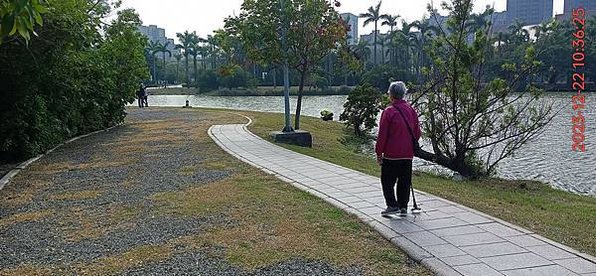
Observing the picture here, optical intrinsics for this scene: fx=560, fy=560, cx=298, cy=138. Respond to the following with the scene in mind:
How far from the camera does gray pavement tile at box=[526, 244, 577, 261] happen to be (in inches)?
166

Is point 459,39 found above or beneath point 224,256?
above

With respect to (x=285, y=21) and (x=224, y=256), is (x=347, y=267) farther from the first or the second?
(x=285, y=21)

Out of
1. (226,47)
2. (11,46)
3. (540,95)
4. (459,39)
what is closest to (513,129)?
(540,95)

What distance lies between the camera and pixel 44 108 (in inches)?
446

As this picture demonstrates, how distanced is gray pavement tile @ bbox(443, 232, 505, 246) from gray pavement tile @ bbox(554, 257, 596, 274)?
0.63 m

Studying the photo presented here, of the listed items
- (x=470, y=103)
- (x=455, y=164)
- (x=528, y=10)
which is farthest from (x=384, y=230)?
(x=528, y=10)

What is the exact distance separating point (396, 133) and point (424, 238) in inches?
Result: 44.8

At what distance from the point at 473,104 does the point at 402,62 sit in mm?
51982

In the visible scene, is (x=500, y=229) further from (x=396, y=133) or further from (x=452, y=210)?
(x=396, y=133)

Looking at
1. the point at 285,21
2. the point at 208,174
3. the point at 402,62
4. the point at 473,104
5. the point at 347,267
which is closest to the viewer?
the point at 347,267

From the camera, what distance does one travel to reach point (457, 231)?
497 centimetres

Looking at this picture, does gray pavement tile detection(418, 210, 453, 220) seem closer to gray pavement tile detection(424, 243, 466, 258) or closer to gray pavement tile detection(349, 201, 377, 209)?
gray pavement tile detection(349, 201, 377, 209)

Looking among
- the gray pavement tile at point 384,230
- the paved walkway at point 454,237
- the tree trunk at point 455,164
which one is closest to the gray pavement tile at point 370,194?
the paved walkway at point 454,237

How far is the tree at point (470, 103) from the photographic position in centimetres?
1087
